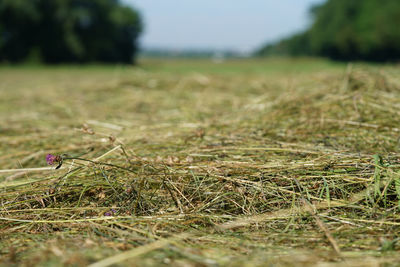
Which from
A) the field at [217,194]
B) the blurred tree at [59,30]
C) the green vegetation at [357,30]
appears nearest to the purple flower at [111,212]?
the field at [217,194]

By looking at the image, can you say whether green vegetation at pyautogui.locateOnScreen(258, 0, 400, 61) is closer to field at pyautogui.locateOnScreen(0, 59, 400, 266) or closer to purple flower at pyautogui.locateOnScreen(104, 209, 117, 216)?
field at pyautogui.locateOnScreen(0, 59, 400, 266)

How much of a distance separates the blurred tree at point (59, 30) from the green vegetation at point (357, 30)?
25.4 metres

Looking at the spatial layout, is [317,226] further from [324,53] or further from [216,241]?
[324,53]

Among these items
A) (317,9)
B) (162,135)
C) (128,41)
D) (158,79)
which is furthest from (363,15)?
(162,135)

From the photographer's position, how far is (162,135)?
7.06ft

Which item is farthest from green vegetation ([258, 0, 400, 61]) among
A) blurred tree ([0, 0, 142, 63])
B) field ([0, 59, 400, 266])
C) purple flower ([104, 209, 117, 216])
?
purple flower ([104, 209, 117, 216])

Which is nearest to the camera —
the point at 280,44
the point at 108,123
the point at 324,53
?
the point at 108,123

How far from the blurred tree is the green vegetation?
1000 inches

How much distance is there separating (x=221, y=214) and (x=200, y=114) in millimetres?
1678

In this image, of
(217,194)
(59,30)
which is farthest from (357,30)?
(217,194)

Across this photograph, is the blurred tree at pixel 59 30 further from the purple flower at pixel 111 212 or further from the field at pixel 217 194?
the purple flower at pixel 111 212

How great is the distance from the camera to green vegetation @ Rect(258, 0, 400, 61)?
111 ft

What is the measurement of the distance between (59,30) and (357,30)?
3163cm

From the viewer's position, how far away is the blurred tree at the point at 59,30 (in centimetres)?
2544
